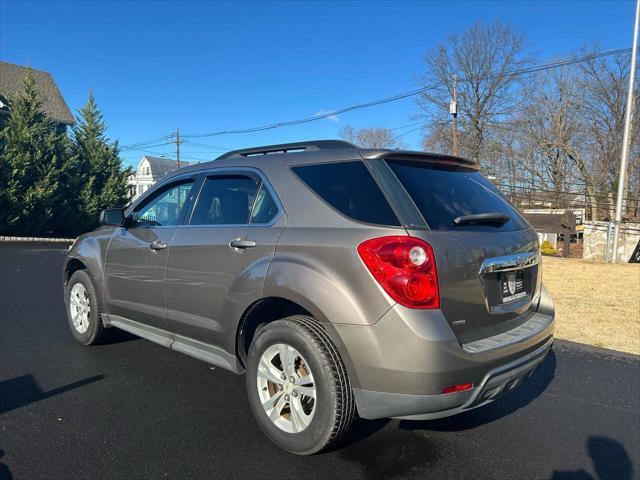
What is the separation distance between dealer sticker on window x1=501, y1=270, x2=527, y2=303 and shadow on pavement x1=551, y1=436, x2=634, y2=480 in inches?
40.1

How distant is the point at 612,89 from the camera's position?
31.8m

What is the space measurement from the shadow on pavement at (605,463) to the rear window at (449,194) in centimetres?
146

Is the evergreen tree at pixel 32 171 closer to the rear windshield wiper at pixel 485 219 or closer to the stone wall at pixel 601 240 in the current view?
the rear windshield wiper at pixel 485 219

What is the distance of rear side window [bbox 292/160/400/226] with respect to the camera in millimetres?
2547

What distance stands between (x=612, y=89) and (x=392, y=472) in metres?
37.3

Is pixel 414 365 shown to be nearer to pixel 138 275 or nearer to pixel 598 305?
pixel 138 275

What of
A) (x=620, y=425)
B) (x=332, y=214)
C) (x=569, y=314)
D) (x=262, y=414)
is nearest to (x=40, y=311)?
(x=262, y=414)

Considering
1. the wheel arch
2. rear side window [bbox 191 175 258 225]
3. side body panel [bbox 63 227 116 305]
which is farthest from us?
side body panel [bbox 63 227 116 305]

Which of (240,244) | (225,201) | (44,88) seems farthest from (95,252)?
(44,88)

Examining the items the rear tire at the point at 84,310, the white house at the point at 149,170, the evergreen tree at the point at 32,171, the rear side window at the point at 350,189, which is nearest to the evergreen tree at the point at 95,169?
the evergreen tree at the point at 32,171

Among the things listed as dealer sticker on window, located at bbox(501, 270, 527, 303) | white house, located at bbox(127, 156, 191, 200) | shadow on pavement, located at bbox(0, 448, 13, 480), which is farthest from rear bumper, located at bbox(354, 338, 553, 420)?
white house, located at bbox(127, 156, 191, 200)

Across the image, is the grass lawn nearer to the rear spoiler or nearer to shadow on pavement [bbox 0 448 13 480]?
the rear spoiler

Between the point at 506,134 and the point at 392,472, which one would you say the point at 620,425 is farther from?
the point at 506,134

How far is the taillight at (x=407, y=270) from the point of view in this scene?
91.4 inches
